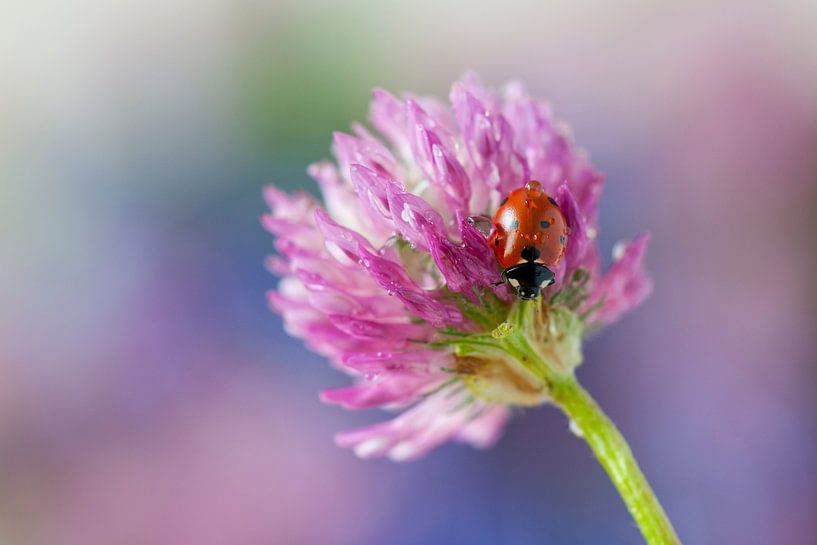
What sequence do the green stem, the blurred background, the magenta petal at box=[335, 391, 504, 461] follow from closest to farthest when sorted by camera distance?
the green stem < the magenta petal at box=[335, 391, 504, 461] < the blurred background

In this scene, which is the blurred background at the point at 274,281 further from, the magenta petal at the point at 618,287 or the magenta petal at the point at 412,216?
the magenta petal at the point at 412,216

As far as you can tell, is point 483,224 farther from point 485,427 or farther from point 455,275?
point 485,427

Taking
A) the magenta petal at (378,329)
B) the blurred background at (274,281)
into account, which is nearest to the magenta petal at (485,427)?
the magenta petal at (378,329)

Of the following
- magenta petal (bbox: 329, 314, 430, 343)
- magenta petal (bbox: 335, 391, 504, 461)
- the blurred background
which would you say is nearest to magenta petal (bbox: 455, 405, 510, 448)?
magenta petal (bbox: 335, 391, 504, 461)

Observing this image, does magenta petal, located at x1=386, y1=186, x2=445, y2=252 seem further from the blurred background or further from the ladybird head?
the blurred background

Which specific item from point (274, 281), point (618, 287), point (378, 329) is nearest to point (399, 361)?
point (378, 329)

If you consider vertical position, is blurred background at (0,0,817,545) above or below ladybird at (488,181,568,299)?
above
